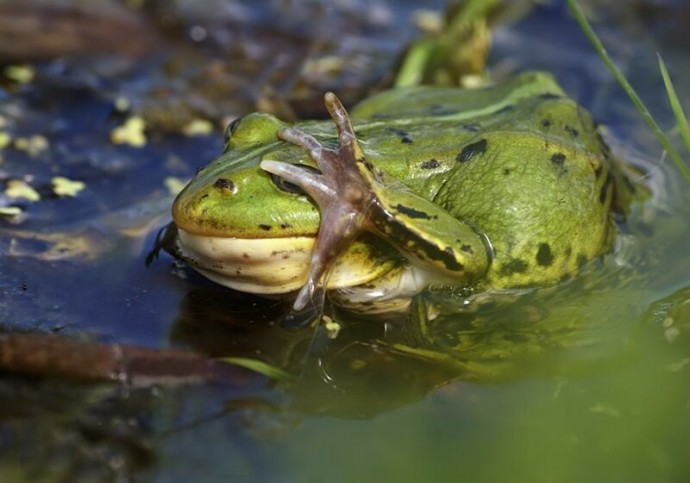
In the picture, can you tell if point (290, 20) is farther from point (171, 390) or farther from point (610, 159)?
point (171, 390)

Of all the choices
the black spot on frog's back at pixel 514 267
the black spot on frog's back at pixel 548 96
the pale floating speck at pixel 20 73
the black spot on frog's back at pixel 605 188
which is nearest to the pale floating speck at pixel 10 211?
the pale floating speck at pixel 20 73

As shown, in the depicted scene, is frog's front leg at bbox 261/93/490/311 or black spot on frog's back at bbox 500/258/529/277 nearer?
frog's front leg at bbox 261/93/490/311

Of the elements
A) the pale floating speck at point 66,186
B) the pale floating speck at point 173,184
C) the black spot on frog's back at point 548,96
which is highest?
the black spot on frog's back at point 548,96

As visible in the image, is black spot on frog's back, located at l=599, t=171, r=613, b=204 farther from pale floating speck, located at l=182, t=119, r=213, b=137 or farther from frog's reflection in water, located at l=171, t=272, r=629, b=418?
pale floating speck, located at l=182, t=119, r=213, b=137

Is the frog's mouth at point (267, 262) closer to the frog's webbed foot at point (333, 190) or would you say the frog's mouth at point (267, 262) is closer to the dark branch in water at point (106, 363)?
the frog's webbed foot at point (333, 190)

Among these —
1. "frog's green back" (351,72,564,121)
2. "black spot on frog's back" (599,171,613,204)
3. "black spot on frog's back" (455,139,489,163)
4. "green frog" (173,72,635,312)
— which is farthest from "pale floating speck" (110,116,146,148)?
"black spot on frog's back" (599,171,613,204)

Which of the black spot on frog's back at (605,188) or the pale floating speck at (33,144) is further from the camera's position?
the pale floating speck at (33,144)

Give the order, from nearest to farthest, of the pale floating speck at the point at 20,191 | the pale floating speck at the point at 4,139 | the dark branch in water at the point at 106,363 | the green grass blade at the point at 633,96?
1. the dark branch in water at the point at 106,363
2. the green grass blade at the point at 633,96
3. the pale floating speck at the point at 20,191
4. the pale floating speck at the point at 4,139
